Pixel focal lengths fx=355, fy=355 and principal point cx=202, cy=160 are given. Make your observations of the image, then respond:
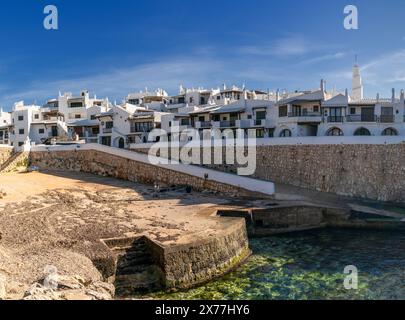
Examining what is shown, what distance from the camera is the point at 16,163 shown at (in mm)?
49062

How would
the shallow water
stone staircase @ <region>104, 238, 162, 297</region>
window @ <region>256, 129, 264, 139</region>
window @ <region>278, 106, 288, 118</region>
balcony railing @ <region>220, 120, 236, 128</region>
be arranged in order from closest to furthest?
the shallow water < stone staircase @ <region>104, 238, 162, 297</region> < window @ <region>278, 106, 288, 118</region> < window @ <region>256, 129, 264, 139</region> < balcony railing @ <region>220, 120, 236, 128</region>

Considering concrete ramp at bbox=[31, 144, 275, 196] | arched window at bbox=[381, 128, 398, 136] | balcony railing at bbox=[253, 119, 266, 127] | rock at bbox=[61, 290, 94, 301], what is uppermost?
balcony railing at bbox=[253, 119, 266, 127]

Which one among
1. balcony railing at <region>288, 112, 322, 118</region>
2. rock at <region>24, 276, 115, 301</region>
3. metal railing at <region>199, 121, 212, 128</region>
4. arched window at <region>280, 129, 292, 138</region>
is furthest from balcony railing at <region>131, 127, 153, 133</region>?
rock at <region>24, 276, 115, 301</region>

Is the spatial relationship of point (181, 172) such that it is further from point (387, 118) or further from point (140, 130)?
point (387, 118)

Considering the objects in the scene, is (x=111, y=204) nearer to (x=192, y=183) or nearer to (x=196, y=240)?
(x=192, y=183)

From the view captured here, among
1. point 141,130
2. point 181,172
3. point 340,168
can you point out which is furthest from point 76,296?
point 141,130

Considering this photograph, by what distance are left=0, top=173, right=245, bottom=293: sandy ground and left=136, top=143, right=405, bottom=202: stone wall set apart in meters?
9.58

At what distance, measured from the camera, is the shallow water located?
57.9ft

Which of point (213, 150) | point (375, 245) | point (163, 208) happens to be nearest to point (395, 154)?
point (375, 245)

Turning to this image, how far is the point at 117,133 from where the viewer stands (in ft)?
184

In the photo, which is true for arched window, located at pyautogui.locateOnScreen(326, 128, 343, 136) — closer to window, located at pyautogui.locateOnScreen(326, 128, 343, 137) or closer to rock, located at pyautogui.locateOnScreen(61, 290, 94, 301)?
window, located at pyautogui.locateOnScreen(326, 128, 343, 137)

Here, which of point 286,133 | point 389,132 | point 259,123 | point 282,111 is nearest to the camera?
point 389,132

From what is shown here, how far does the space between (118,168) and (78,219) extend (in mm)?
20308

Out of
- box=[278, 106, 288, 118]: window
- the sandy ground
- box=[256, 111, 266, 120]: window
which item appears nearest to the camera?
the sandy ground
